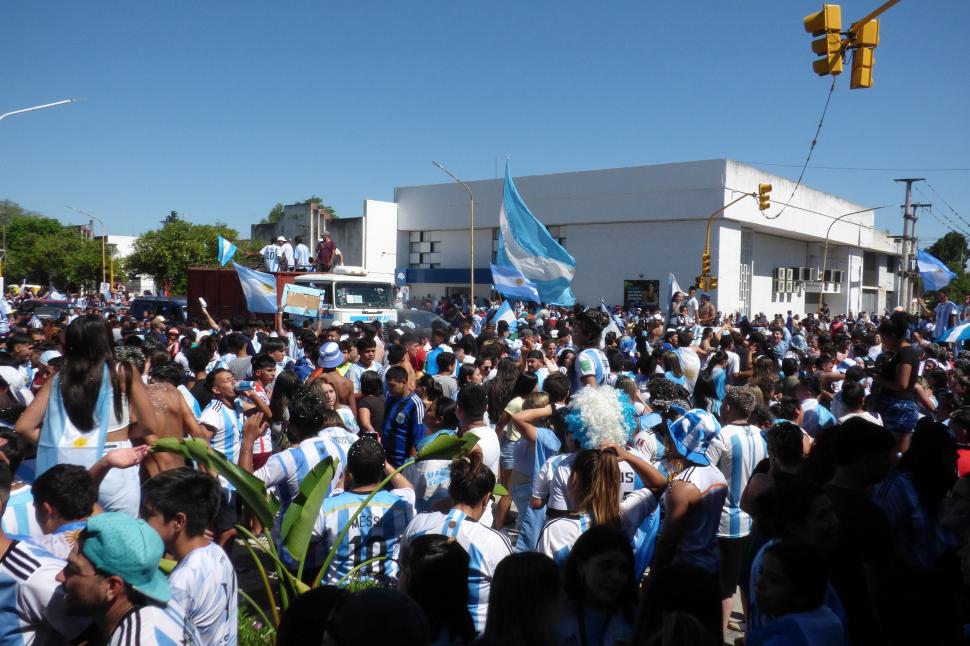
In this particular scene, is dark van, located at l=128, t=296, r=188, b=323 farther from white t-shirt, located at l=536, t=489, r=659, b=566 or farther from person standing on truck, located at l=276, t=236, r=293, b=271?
white t-shirt, located at l=536, t=489, r=659, b=566

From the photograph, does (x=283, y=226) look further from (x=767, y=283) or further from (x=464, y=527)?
(x=464, y=527)

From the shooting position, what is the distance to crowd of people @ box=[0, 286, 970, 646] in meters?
2.55

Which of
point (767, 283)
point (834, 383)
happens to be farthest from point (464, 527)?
point (767, 283)

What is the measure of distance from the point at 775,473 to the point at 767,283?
3896cm

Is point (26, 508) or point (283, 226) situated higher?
point (283, 226)

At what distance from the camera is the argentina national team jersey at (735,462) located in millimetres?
4715

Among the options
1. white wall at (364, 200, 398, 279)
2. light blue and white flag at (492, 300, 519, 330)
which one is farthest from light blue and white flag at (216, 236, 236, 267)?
white wall at (364, 200, 398, 279)

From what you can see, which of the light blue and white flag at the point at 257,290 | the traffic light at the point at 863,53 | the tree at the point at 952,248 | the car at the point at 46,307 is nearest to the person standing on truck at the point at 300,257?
the light blue and white flag at the point at 257,290

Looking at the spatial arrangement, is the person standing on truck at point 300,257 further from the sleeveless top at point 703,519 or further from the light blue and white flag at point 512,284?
the sleeveless top at point 703,519

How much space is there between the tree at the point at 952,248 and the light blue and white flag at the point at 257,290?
3332 inches

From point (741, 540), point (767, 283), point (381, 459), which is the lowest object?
point (741, 540)

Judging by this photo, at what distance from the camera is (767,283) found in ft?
132

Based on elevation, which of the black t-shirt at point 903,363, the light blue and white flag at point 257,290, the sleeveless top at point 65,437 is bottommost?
Result: the sleeveless top at point 65,437

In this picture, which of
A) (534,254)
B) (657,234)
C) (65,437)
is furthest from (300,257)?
(657,234)
